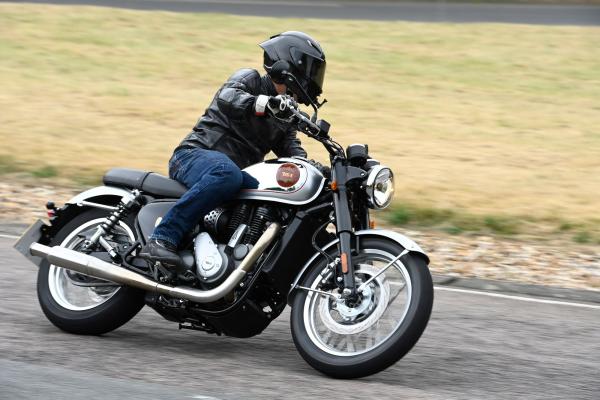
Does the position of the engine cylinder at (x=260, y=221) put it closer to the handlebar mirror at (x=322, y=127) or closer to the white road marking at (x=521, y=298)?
the handlebar mirror at (x=322, y=127)

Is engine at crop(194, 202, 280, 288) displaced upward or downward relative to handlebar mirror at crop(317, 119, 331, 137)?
downward

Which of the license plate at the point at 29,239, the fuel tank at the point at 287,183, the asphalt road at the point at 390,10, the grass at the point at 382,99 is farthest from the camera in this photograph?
the asphalt road at the point at 390,10

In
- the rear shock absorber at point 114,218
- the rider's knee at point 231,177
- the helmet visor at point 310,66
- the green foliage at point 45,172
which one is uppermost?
the helmet visor at point 310,66

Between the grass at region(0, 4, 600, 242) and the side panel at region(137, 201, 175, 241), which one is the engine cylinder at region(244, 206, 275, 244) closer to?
the side panel at region(137, 201, 175, 241)

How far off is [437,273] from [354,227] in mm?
3186

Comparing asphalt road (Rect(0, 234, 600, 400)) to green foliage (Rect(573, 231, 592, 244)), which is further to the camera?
green foliage (Rect(573, 231, 592, 244))

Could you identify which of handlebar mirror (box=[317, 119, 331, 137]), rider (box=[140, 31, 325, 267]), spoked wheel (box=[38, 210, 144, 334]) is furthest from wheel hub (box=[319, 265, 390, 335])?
spoked wheel (box=[38, 210, 144, 334])

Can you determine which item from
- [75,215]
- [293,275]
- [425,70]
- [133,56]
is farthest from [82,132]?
[293,275]

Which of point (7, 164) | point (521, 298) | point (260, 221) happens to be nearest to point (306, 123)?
point (260, 221)

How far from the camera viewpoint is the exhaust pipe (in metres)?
5.87

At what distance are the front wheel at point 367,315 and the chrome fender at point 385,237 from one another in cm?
3

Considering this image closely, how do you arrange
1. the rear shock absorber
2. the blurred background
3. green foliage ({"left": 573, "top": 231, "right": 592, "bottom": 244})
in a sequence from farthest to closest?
the blurred background
green foliage ({"left": 573, "top": 231, "right": 592, "bottom": 244})
the rear shock absorber

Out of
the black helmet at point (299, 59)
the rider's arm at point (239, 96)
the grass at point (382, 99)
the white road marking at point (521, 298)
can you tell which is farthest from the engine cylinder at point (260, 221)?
the grass at point (382, 99)

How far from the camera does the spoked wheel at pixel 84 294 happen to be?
639 centimetres
